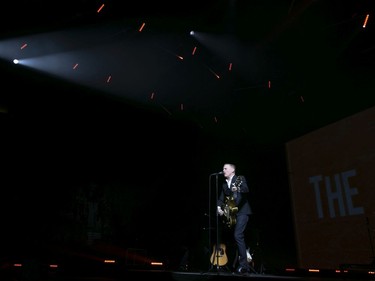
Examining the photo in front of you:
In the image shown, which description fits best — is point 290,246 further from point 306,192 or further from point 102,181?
point 102,181

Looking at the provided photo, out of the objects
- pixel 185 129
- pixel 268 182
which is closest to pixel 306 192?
pixel 268 182

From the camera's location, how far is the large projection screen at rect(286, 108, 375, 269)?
6.83 m

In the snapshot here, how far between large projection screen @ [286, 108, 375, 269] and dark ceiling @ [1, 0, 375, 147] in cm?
55

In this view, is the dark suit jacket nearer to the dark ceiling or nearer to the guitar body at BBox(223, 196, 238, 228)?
the guitar body at BBox(223, 196, 238, 228)

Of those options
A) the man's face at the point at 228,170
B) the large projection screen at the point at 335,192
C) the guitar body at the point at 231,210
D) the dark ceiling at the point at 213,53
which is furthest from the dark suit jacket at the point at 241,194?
the large projection screen at the point at 335,192

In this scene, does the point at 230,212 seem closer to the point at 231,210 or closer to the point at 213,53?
the point at 231,210

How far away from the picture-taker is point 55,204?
7.18 meters

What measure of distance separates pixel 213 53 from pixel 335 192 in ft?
14.7

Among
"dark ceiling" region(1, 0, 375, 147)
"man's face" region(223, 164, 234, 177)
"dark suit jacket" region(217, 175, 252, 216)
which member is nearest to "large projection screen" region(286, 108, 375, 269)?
"dark ceiling" region(1, 0, 375, 147)

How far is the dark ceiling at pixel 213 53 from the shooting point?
4.96 m

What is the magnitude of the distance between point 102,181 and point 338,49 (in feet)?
19.2

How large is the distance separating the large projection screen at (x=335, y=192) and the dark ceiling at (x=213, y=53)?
0.55 metres

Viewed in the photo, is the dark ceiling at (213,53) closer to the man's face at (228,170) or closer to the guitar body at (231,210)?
the man's face at (228,170)

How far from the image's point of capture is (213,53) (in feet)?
19.5
